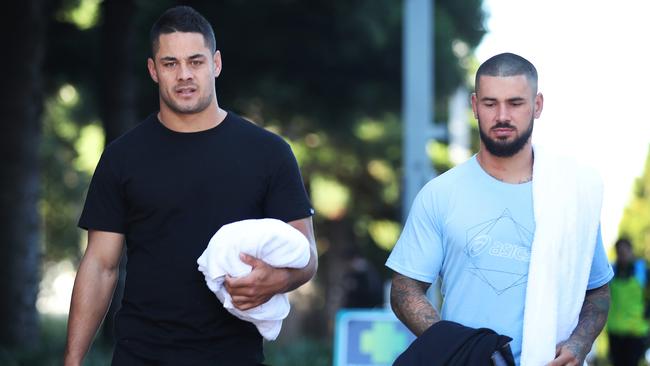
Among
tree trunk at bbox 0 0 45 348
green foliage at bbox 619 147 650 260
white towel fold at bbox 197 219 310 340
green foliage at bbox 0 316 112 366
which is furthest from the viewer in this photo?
green foliage at bbox 619 147 650 260

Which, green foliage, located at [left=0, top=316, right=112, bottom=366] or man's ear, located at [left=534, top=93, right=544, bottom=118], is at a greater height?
man's ear, located at [left=534, top=93, right=544, bottom=118]

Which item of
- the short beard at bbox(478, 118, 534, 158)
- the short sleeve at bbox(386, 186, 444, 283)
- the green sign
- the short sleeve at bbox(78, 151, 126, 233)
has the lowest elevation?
the green sign

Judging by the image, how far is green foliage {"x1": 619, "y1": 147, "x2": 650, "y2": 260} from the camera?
41219 millimetres

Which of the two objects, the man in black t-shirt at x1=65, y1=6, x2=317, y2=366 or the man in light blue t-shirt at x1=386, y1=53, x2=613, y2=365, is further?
the man in black t-shirt at x1=65, y1=6, x2=317, y2=366

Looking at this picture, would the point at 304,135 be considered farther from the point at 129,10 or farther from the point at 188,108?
the point at 188,108

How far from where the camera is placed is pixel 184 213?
16.3 ft

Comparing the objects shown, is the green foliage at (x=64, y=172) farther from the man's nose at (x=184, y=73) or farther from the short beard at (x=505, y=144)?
the short beard at (x=505, y=144)

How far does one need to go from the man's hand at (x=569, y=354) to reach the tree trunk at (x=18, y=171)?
975cm

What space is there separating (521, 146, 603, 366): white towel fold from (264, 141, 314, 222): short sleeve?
2.86 feet

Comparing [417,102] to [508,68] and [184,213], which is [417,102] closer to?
[508,68]

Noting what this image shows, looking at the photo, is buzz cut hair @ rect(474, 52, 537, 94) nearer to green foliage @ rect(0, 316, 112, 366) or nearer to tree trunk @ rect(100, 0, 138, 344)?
green foliage @ rect(0, 316, 112, 366)

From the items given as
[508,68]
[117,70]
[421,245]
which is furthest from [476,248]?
[117,70]

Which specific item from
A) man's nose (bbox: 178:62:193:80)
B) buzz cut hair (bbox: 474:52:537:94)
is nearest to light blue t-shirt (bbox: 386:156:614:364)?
buzz cut hair (bbox: 474:52:537:94)

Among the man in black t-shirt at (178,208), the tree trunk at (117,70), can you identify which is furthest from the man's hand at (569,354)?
the tree trunk at (117,70)
